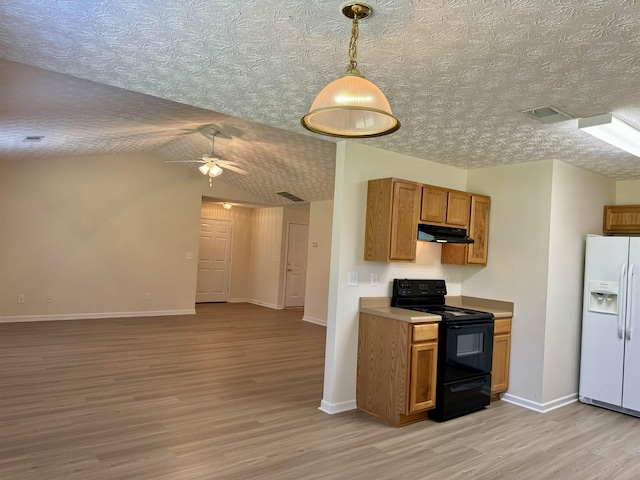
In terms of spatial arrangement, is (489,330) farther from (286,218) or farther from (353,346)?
(286,218)

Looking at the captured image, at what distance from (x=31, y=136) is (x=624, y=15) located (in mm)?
5718

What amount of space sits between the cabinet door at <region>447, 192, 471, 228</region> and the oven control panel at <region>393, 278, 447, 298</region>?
0.64 meters

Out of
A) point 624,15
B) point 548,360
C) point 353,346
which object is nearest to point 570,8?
point 624,15

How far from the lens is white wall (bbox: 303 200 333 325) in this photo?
8641mm

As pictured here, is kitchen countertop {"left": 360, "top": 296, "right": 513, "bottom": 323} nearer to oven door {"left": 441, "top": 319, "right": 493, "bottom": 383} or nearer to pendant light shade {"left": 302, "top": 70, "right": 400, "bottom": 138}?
oven door {"left": 441, "top": 319, "right": 493, "bottom": 383}

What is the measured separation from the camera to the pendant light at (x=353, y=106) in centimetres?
162

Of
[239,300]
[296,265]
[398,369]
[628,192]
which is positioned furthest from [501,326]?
[239,300]

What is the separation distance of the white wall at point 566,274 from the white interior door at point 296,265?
6.67m

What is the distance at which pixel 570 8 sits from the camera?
5.64 ft

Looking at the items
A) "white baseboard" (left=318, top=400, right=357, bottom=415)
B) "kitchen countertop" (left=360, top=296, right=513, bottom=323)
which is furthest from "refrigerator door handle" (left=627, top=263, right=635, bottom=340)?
"white baseboard" (left=318, top=400, right=357, bottom=415)

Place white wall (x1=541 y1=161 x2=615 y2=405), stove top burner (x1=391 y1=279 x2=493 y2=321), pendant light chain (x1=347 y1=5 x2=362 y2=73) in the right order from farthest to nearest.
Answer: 1. white wall (x1=541 y1=161 x2=615 y2=405)
2. stove top burner (x1=391 y1=279 x2=493 y2=321)
3. pendant light chain (x1=347 y1=5 x2=362 y2=73)

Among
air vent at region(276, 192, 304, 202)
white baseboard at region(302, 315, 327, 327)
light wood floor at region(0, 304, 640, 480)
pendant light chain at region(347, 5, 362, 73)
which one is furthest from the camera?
air vent at region(276, 192, 304, 202)

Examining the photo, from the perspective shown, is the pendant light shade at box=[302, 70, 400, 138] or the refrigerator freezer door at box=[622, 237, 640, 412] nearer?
the pendant light shade at box=[302, 70, 400, 138]

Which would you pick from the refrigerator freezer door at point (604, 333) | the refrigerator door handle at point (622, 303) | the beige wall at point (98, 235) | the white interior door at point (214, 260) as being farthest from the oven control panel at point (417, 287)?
the white interior door at point (214, 260)
